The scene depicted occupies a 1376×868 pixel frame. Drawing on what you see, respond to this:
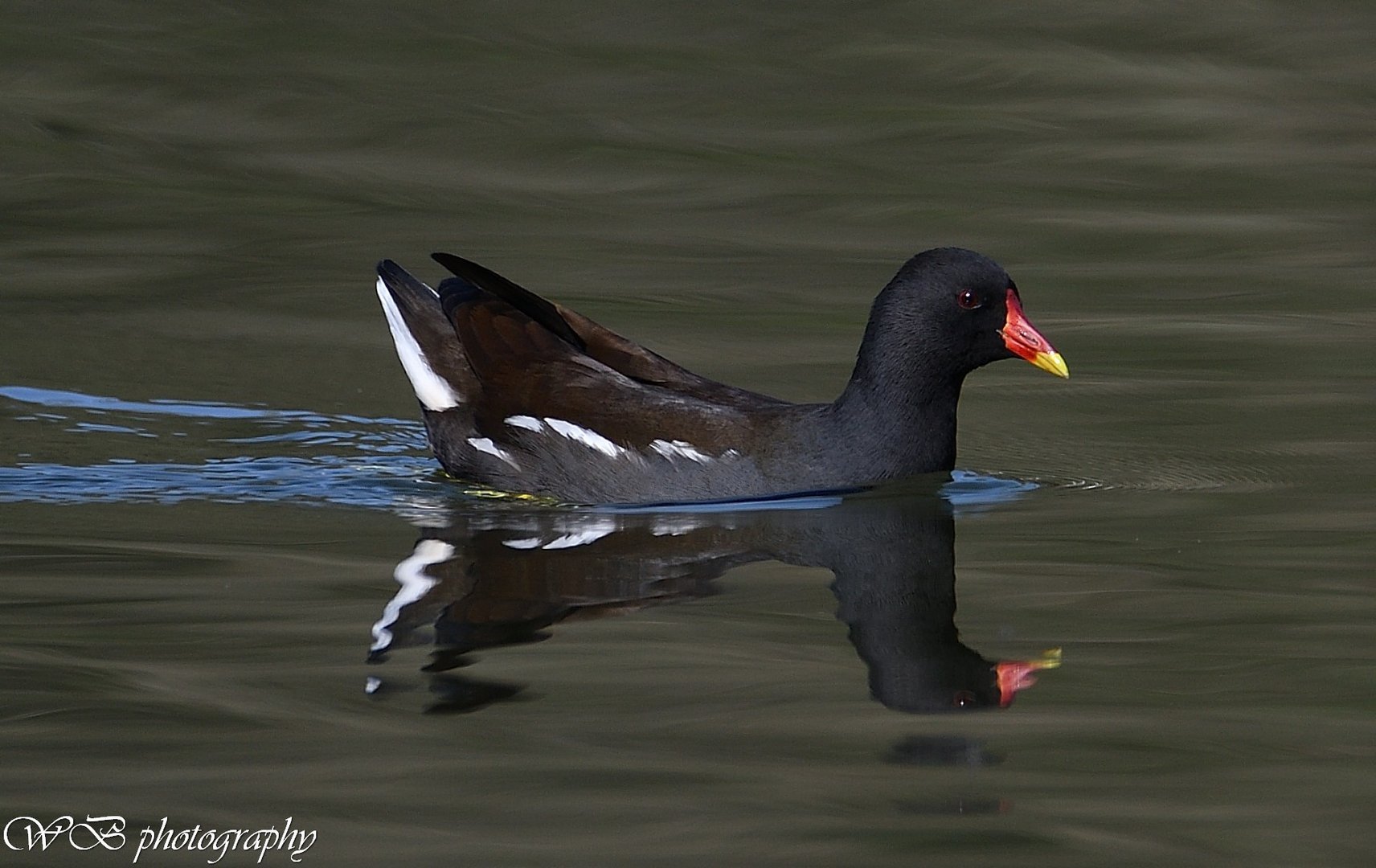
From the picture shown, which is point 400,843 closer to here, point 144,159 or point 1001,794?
point 1001,794

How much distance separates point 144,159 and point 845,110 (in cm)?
419

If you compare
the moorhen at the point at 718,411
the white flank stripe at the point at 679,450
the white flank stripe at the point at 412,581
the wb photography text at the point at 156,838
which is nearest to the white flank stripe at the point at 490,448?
the moorhen at the point at 718,411

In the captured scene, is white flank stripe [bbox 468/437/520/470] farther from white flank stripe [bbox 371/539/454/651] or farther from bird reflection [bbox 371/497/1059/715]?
white flank stripe [bbox 371/539/454/651]

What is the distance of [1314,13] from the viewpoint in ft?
49.1

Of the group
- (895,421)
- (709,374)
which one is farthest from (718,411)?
(709,374)

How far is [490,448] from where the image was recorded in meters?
7.34

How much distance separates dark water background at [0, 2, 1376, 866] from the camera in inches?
166

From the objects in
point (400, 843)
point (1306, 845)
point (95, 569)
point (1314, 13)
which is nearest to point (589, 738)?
point (400, 843)

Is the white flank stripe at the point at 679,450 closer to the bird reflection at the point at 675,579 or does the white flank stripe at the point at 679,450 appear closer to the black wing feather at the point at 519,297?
the bird reflection at the point at 675,579

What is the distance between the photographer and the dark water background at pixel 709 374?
13.9ft

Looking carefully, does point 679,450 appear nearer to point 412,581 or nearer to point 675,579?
point 675,579

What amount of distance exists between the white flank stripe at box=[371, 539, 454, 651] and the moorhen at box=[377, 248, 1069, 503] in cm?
89

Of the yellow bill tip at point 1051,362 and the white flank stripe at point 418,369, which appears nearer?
the yellow bill tip at point 1051,362

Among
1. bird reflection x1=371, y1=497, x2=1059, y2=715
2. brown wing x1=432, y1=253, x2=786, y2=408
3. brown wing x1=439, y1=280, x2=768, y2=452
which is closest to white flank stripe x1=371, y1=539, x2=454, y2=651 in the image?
bird reflection x1=371, y1=497, x2=1059, y2=715
